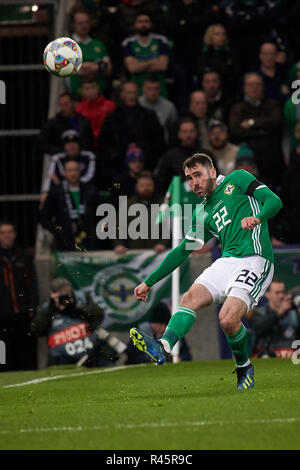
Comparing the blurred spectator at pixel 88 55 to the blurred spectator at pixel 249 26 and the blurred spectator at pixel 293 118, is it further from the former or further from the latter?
the blurred spectator at pixel 293 118

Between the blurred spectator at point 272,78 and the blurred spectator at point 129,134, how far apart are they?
6.04 feet

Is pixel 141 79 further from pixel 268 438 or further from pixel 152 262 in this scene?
pixel 268 438

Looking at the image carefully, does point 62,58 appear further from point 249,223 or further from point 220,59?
point 249,223

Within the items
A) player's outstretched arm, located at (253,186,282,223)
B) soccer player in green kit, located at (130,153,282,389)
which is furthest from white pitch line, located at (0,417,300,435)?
player's outstretched arm, located at (253,186,282,223)

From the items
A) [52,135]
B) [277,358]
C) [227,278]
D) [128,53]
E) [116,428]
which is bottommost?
[277,358]

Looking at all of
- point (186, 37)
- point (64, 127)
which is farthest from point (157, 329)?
point (186, 37)

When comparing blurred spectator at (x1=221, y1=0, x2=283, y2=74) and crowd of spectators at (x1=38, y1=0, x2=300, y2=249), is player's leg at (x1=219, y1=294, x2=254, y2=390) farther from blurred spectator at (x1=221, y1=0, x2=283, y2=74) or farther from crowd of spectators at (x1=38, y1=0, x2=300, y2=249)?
blurred spectator at (x1=221, y1=0, x2=283, y2=74)

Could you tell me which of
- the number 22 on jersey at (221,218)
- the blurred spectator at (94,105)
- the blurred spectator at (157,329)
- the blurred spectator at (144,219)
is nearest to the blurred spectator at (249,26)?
the blurred spectator at (94,105)

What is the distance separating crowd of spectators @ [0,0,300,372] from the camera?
47.7 feet

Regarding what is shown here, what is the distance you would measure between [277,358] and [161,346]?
178 inches

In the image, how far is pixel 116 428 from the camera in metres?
7.00

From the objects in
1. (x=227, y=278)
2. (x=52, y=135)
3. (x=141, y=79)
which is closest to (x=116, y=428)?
(x=227, y=278)
